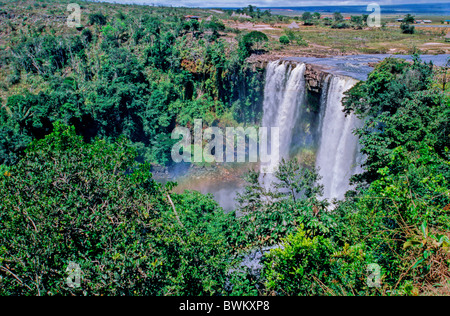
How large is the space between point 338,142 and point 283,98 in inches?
282

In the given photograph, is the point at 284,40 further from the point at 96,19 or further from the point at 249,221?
the point at 96,19

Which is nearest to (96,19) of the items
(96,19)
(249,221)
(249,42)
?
(96,19)

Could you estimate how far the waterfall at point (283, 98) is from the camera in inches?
899

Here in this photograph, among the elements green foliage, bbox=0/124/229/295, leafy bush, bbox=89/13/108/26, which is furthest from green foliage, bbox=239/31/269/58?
leafy bush, bbox=89/13/108/26

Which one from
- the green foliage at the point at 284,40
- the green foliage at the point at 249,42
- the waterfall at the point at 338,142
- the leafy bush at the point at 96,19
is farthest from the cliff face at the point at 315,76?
the leafy bush at the point at 96,19

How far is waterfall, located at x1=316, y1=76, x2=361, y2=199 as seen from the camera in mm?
17719

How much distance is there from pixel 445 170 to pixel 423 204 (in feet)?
15.4

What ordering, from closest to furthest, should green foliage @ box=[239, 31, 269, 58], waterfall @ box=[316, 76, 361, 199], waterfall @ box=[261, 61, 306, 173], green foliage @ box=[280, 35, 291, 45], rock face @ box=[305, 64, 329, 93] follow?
waterfall @ box=[316, 76, 361, 199] < rock face @ box=[305, 64, 329, 93] < waterfall @ box=[261, 61, 306, 173] < green foliage @ box=[239, 31, 269, 58] < green foliage @ box=[280, 35, 291, 45]

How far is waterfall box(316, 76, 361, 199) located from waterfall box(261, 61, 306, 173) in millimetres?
3337

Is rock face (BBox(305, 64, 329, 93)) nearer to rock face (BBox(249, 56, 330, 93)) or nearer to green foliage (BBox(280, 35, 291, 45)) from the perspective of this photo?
rock face (BBox(249, 56, 330, 93))

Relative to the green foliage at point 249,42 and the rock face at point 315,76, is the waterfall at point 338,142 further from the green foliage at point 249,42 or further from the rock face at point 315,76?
the green foliage at point 249,42

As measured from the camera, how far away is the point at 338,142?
1873cm

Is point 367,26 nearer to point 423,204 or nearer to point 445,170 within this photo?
point 445,170
